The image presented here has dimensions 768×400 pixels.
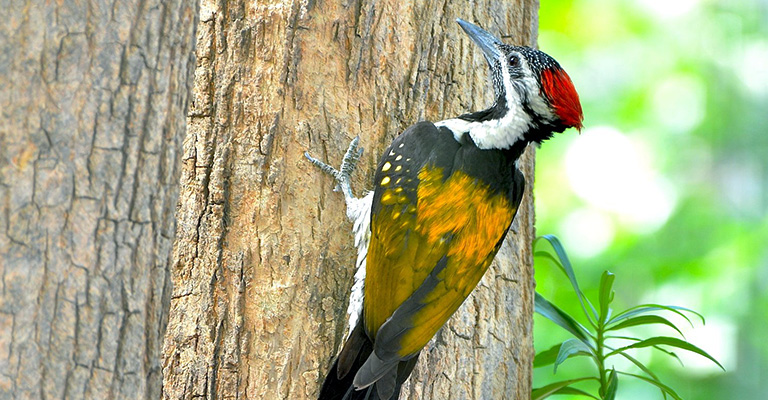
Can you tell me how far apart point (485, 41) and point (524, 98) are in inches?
9.0

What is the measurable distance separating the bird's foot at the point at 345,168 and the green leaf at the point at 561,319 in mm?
977

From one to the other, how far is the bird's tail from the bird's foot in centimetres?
40

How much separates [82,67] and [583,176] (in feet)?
18.0

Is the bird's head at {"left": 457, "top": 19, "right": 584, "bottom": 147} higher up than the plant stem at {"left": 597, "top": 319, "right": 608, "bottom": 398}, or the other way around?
the bird's head at {"left": 457, "top": 19, "right": 584, "bottom": 147}

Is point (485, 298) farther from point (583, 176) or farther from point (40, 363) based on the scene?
point (583, 176)

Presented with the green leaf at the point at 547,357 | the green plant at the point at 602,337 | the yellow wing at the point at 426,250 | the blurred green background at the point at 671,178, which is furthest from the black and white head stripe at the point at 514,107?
the blurred green background at the point at 671,178

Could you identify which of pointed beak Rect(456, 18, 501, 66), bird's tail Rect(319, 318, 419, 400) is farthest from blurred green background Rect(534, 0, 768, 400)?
bird's tail Rect(319, 318, 419, 400)

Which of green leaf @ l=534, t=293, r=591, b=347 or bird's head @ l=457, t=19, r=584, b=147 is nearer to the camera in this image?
bird's head @ l=457, t=19, r=584, b=147

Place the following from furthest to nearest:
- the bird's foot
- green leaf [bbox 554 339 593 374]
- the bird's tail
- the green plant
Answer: the green plant → green leaf [bbox 554 339 593 374] → the bird's foot → the bird's tail

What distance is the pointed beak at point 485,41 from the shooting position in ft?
8.27

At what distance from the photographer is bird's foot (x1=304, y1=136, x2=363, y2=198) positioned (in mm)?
2348

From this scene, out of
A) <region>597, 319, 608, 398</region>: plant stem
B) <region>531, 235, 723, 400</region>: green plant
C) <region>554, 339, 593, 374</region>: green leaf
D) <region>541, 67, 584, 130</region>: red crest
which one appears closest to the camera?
<region>541, 67, 584, 130</region>: red crest

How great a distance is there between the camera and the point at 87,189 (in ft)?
4.39

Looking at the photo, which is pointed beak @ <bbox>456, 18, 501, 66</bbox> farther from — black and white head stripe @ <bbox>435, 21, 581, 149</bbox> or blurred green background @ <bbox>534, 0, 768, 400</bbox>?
blurred green background @ <bbox>534, 0, 768, 400</bbox>
